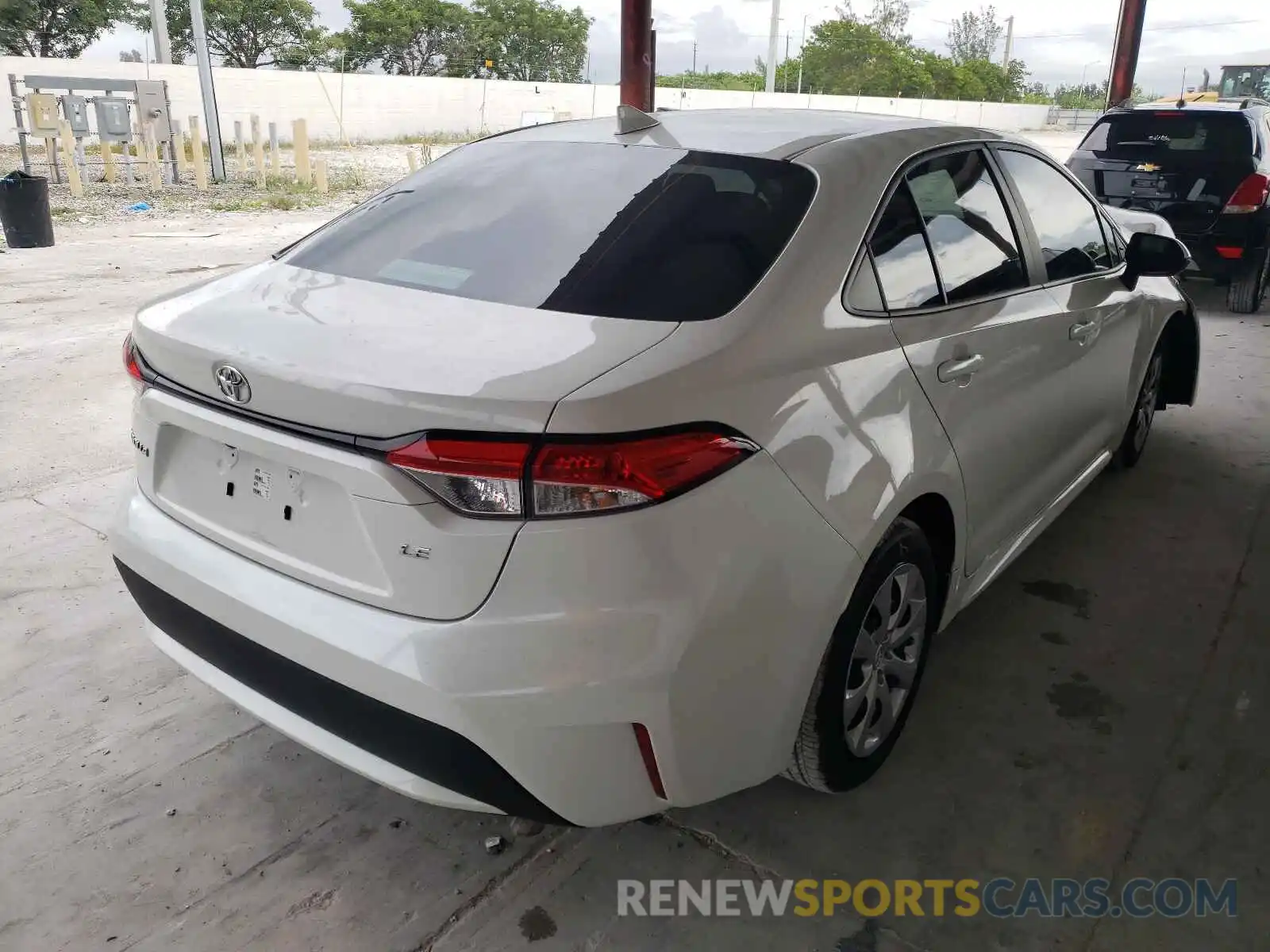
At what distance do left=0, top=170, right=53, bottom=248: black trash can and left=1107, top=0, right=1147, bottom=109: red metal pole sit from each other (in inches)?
526

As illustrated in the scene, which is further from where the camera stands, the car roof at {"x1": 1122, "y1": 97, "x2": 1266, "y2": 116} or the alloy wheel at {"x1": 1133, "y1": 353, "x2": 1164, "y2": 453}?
the car roof at {"x1": 1122, "y1": 97, "x2": 1266, "y2": 116}

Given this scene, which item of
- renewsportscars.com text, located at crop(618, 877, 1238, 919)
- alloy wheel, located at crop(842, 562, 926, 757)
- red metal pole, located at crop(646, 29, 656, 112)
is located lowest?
renewsportscars.com text, located at crop(618, 877, 1238, 919)

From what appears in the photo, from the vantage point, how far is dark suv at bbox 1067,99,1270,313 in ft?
24.1

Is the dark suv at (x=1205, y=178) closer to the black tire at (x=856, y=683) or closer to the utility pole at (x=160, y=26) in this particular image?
the black tire at (x=856, y=683)

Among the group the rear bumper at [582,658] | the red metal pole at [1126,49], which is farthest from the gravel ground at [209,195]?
the rear bumper at [582,658]

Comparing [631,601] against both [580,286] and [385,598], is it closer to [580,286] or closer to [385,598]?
[385,598]

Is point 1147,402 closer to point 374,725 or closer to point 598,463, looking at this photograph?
point 598,463

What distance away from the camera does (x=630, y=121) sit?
2605 millimetres

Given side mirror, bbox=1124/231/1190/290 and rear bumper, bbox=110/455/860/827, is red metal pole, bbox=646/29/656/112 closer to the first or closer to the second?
side mirror, bbox=1124/231/1190/290

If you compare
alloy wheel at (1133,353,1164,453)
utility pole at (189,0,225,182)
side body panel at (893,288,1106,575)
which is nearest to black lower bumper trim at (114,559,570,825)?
side body panel at (893,288,1106,575)

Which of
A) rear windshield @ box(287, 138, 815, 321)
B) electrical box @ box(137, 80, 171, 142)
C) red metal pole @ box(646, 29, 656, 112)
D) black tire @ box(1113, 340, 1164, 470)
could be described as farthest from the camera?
electrical box @ box(137, 80, 171, 142)

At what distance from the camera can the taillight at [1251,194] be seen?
23.9 ft

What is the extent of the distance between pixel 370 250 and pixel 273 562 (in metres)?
0.85

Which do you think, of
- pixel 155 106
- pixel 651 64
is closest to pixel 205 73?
pixel 155 106
